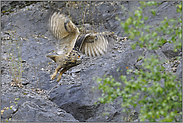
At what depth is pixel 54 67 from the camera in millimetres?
6160

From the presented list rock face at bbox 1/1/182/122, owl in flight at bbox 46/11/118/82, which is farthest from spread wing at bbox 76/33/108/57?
rock face at bbox 1/1/182/122

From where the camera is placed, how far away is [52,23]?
475 cm

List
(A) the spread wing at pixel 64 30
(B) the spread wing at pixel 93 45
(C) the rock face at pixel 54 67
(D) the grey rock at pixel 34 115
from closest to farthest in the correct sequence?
(D) the grey rock at pixel 34 115, (A) the spread wing at pixel 64 30, (C) the rock face at pixel 54 67, (B) the spread wing at pixel 93 45

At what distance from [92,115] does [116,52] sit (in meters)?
2.03

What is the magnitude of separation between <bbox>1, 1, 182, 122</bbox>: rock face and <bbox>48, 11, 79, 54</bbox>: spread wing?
3.49 ft

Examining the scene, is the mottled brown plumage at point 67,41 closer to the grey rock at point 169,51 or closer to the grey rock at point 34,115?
the grey rock at point 34,115

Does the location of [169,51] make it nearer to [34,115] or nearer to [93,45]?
[93,45]

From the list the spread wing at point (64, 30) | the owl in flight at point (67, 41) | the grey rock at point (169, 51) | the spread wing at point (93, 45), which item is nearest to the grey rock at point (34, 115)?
the owl in flight at point (67, 41)

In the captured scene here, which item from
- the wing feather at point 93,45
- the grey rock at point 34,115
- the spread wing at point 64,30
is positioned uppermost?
the spread wing at point 64,30

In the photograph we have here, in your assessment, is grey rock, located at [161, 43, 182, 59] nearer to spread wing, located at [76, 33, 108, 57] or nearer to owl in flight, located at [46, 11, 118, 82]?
spread wing, located at [76, 33, 108, 57]

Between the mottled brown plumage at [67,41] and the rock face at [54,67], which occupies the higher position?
A: the mottled brown plumage at [67,41]

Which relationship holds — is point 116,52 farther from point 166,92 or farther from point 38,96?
point 166,92

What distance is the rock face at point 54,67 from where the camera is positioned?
4785mm

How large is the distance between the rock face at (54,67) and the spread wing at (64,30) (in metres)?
1.06
